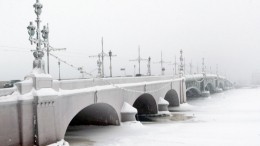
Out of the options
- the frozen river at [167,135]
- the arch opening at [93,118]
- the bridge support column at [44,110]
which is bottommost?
the frozen river at [167,135]

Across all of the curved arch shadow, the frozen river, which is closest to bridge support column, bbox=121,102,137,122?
the frozen river

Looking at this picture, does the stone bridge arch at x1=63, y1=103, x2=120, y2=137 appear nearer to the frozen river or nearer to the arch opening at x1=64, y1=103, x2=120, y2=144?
the arch opening at x1=64, y1=103, x2=120, y2=144

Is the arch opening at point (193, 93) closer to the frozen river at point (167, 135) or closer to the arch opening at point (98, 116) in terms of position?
the frozen river at point (167, 135)

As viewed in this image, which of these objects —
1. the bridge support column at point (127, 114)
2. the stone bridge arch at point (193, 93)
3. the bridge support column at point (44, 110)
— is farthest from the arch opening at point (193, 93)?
the bridge support column at point (44, 110)

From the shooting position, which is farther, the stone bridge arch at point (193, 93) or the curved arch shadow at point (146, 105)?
the stone bridge arch at point (193, 93)

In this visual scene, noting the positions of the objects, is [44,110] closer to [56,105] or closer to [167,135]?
[56,105]

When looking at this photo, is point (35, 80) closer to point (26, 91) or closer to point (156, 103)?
point (26, 91)

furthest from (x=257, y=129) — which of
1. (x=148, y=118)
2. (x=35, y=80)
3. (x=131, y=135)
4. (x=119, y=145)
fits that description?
(x=35, y=80)

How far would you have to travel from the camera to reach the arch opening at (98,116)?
98.2ft

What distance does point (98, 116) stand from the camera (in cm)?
3145

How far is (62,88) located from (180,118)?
20745 mm

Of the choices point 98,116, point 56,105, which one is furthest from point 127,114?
point 56,105

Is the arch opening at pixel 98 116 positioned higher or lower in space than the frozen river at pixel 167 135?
higher

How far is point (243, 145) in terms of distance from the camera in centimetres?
2166
